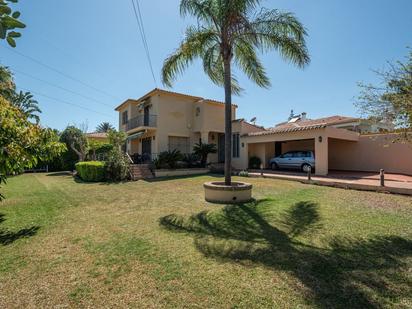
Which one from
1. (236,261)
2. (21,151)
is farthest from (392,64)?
(21,151)

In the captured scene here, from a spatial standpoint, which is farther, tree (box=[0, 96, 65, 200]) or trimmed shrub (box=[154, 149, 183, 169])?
trimmed shrub (box=[154, 149, 183, 169])

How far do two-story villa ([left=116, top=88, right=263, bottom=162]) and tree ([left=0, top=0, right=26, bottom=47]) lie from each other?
21.8 meters

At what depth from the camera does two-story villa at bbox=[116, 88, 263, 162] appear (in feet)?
79.2

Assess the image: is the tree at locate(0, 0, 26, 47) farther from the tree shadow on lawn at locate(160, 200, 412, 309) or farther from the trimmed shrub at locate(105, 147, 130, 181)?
the trimmed shrub at locate(105, 147, 130, 181)

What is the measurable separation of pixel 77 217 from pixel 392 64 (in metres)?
10.9

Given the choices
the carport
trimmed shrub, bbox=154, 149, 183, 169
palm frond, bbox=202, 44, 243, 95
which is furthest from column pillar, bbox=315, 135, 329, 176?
trimmed shrub, bbox=154, 149, 183, 169

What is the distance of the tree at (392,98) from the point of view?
649cm

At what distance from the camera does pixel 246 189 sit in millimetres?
10188

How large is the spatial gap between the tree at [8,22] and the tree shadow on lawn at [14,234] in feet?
18.5

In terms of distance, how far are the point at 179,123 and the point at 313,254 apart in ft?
70.9

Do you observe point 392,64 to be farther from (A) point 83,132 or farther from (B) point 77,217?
(A) point 83,132

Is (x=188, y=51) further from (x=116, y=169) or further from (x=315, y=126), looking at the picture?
(x=116, y=169)

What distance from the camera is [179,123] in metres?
25.3

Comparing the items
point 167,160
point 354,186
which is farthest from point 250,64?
point 167,160
